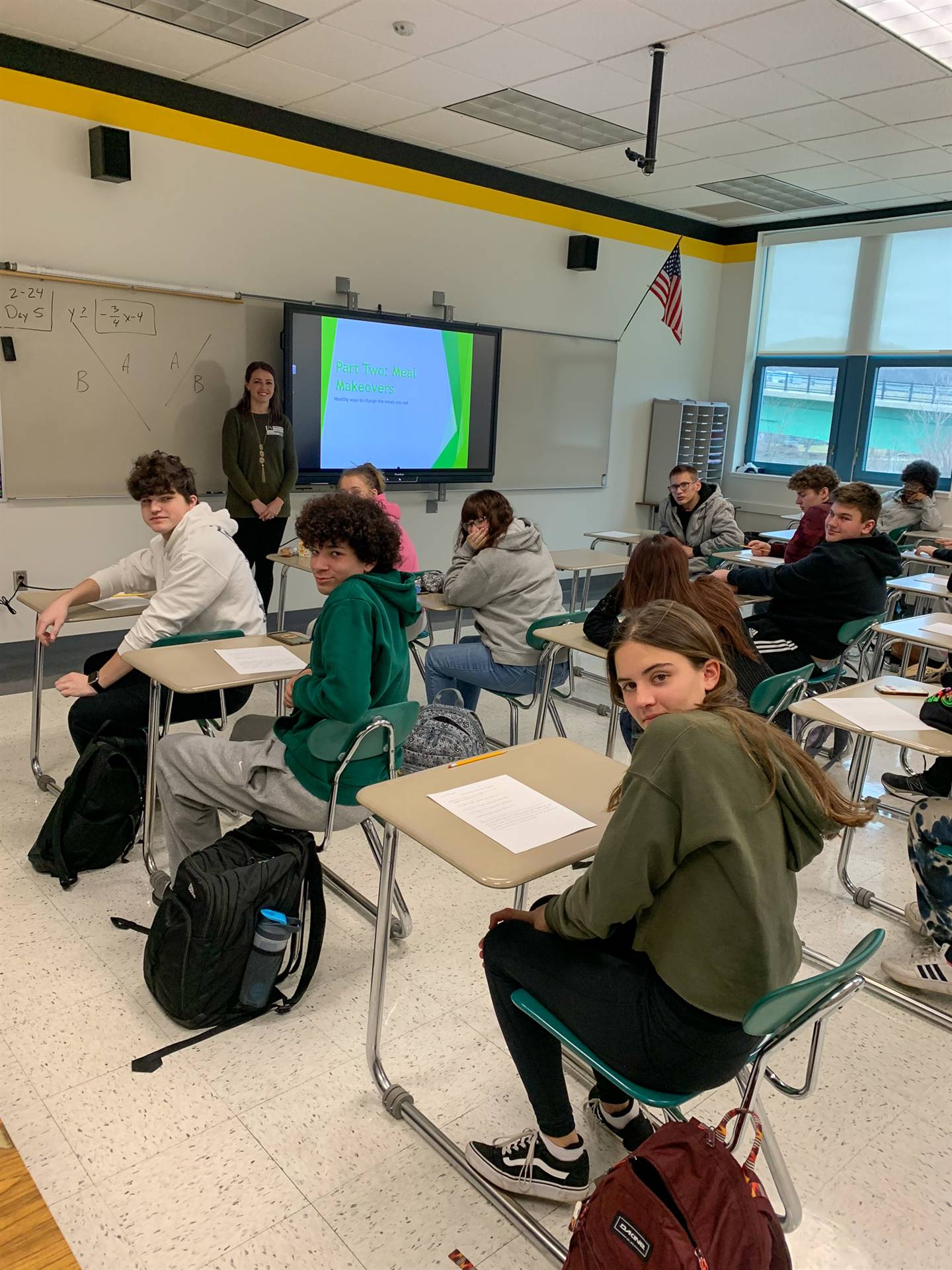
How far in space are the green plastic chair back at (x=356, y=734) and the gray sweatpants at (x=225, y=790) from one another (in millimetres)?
144

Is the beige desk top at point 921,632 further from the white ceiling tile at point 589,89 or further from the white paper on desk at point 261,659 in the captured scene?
A: the white ceiling tile at point 589,89

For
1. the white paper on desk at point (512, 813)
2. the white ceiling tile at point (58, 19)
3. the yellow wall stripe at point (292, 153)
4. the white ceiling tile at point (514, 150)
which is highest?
the white ceiling tile at point (514, 150)

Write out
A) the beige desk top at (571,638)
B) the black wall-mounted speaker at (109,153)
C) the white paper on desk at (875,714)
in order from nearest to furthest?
the white paper on desk at (875,714)
the beige desk top at (571,638)
the black wall-mounted speaker at (109,153)

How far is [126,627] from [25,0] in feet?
10.3

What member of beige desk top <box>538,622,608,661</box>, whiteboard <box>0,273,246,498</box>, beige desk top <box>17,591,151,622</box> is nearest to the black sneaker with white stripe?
beige desk top <box>538,622,608,661</box>

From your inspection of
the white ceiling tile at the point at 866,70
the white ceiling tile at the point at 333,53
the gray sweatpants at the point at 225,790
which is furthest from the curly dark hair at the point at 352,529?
the white ceiling tile at the point at 866,70

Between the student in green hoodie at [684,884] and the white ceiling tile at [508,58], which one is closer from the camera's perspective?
the student in green hoodie at [684,884]

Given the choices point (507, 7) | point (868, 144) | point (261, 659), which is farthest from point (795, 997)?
point (868, 144)

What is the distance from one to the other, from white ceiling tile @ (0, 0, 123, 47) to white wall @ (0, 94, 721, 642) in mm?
346

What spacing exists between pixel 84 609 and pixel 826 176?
5.87m

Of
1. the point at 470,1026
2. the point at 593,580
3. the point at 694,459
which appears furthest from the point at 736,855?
the point at 694,459

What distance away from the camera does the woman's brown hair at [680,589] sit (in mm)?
2834

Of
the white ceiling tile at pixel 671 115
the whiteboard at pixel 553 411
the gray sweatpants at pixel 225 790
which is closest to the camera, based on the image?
the gray sweatpants at pixel 225 790

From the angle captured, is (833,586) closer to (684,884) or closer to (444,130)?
(684,884)
